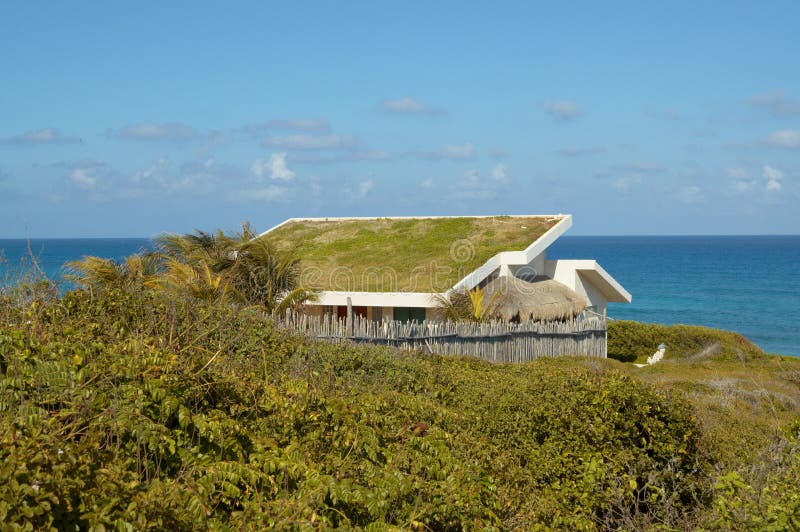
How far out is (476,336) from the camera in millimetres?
18688

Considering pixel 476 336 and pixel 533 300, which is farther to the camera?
pixel 533 300

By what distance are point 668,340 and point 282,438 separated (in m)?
24.5

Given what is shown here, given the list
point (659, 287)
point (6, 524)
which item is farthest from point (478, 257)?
point (659, 287)

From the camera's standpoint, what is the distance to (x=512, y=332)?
19.8 m

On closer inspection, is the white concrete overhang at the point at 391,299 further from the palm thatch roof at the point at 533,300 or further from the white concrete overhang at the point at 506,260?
the palm thatch roof at the point at 533,300

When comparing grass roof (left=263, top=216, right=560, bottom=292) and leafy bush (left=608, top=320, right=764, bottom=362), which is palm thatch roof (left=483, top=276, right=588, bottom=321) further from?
leafy bush (left=608, top=320, right=764, bottom=362)

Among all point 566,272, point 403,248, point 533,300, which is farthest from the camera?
point 566,272

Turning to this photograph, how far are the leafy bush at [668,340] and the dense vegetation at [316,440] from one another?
675 inches

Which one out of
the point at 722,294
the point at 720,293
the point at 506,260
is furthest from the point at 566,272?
the point at 720,293

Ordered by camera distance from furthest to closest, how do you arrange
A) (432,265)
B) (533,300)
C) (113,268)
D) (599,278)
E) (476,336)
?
(599,278) → (432,265) → (533,300) → (476,336) → (113,268)

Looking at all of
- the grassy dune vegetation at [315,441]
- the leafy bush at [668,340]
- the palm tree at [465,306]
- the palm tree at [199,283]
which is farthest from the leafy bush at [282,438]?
the leafy bush at [668,340]

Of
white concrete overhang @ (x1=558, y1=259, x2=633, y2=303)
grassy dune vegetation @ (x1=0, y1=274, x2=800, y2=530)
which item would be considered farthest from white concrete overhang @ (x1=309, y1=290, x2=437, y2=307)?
grassy dune vegetation @ (x1=0, y1=274, x2=800, y2=530)

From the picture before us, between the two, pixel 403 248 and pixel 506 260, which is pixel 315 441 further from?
pixel 403 248

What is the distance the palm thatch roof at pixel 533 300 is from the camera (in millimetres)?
21156
